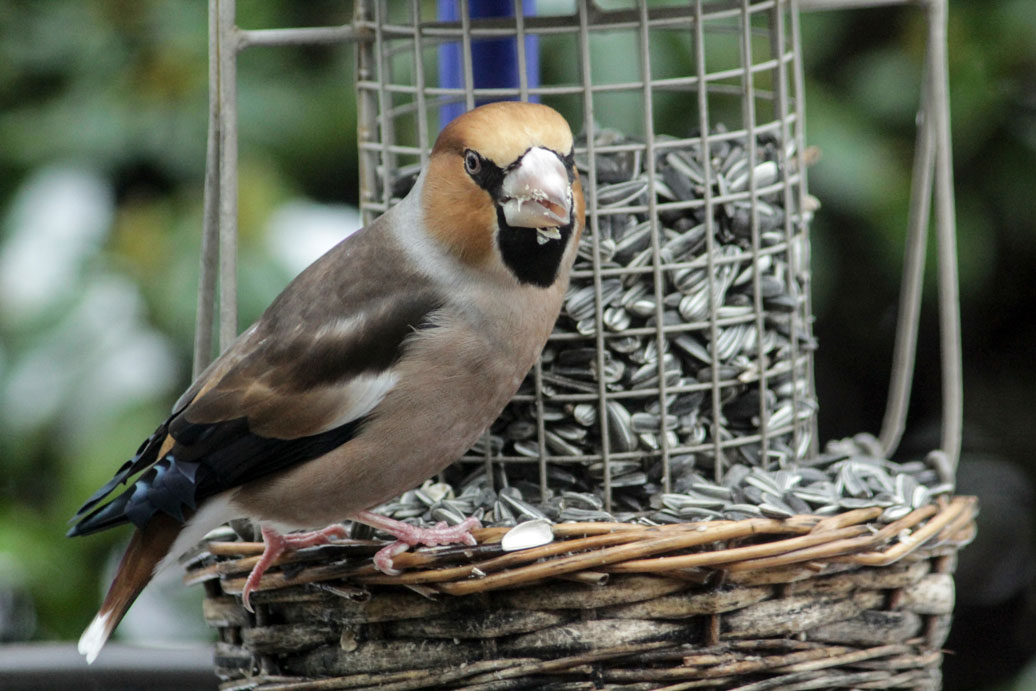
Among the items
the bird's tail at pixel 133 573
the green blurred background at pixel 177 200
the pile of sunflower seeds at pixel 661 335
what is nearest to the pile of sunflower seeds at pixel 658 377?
the pile of sunflower seeds at pixel 661 335

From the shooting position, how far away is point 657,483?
7.49 feet

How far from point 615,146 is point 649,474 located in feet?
1.83

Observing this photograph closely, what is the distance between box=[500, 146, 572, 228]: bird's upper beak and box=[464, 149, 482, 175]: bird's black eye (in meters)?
0.06

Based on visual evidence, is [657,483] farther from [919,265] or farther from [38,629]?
[38,629]

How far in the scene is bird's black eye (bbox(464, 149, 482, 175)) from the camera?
1.96 metres

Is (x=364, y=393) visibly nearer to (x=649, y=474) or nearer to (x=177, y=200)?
(x=649, y=474)

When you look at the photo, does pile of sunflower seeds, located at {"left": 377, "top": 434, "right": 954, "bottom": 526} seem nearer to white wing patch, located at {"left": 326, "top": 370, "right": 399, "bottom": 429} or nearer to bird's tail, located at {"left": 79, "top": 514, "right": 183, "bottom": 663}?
white wing patch, located at {"left": 326, "top": 370, "right": 399, "bottom": 429}

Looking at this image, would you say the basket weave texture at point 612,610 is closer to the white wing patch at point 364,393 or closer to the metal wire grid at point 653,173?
the white wing patch at point 364,393

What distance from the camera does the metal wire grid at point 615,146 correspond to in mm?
2180

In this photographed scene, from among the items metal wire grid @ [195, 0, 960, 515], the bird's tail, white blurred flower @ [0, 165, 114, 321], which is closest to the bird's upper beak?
metal wire grid @ [195, 0, 960, 515]

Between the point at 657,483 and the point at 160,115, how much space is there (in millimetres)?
1665

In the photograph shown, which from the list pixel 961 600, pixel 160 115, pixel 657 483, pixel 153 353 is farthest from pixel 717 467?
pixel 961 600

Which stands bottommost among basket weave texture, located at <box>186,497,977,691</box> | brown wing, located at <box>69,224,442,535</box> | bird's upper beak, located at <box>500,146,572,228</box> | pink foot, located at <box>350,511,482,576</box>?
basket weave texture, located at <box>186,497,977,691</box>

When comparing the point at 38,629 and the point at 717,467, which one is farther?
the point at 38,629
